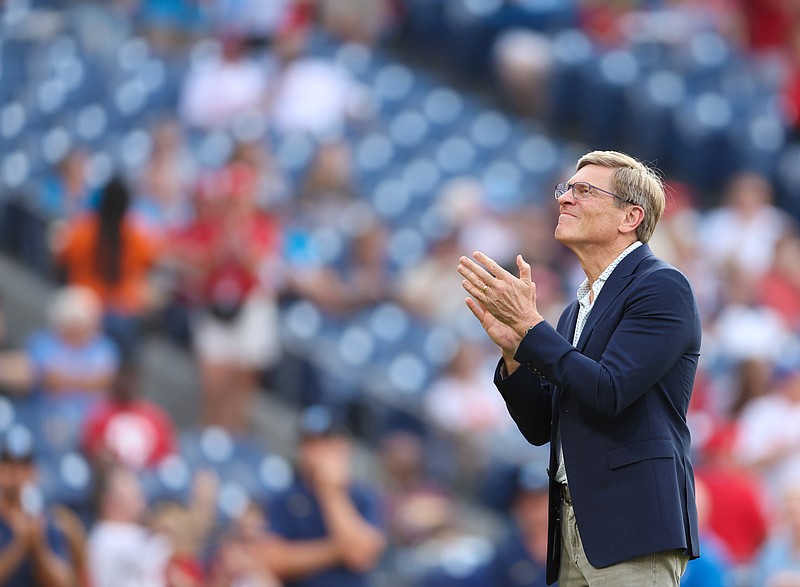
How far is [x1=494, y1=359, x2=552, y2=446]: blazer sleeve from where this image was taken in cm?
358

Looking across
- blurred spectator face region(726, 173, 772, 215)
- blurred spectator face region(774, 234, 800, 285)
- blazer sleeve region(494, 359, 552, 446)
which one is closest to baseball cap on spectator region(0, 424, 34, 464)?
blazer sleeve region(494, 359, 552, 446)

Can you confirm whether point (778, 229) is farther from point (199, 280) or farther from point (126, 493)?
point (126, 493)

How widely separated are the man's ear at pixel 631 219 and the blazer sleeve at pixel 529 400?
1.38 feet

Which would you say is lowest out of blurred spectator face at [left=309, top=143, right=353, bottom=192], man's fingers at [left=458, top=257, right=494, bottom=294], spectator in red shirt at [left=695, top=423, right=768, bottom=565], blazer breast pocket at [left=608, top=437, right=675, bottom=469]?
spectator in red shirt at [left=695, top=423, right=768, bottom=565]

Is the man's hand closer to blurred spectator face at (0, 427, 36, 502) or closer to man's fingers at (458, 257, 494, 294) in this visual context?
man's fingers at (458, 257, 494, 294)

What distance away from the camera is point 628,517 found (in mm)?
3336

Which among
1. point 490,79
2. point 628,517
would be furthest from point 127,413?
point 490,79

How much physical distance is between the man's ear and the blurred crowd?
2.74 metres

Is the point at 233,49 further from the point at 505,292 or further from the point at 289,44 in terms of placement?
the point at 505,292

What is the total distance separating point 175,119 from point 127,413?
3891mm

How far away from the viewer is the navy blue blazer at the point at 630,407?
10.9ft

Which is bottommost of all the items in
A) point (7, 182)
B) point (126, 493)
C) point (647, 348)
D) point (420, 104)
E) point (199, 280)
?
point (126, 493)

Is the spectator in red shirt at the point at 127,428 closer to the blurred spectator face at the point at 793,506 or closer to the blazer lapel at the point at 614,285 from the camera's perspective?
the blurred spectator face at the point at 793,506

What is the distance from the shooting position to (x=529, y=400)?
11.9 feet
